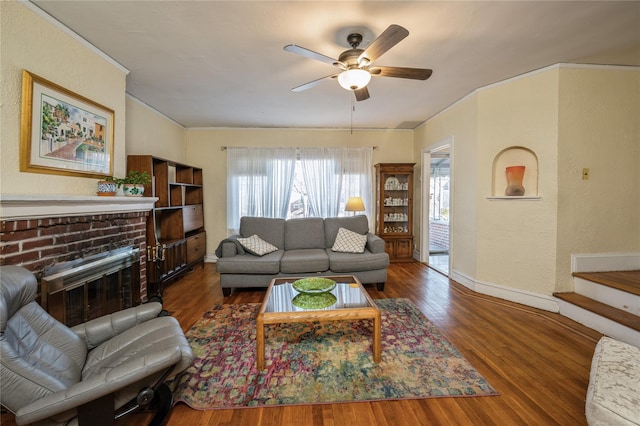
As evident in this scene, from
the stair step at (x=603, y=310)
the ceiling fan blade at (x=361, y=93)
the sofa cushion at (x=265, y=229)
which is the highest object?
the ceiling fan blade at (x=361, y=93)

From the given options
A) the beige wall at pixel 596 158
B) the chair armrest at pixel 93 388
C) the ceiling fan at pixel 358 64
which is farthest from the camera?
the beige wall at pixel 596 158

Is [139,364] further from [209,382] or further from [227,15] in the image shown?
[227,15]

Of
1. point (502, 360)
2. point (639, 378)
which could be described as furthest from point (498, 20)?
point (502, 360)

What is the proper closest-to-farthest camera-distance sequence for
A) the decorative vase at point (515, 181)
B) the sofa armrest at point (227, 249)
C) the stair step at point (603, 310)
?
the stair step at point (603, 310) → the decorative vase at point (515, 181) → the sofa armrest at point (227, 249)

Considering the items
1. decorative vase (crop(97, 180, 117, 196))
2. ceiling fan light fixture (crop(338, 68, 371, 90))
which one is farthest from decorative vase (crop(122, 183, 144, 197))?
ceiling fan light fixture (crop(338, 68, 371, 90))

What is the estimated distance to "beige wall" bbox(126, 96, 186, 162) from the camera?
3480 mm

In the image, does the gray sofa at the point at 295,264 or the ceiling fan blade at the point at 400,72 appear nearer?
the ceiling fan blade at the point at 400,72

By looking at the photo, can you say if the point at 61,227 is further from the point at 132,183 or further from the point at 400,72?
the point at 400,72

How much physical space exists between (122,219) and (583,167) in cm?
472

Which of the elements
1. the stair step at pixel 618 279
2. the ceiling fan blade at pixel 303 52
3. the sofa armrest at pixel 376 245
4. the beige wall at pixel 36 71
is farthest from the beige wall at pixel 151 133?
the stair step at pixel 618 279

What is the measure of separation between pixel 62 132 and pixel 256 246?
2.16m

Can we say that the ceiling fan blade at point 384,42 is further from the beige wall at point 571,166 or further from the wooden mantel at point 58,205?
the wooden mantel at point 58,205

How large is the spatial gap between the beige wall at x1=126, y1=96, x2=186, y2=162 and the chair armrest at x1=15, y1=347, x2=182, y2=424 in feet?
10.2

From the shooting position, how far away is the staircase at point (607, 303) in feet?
7.27
